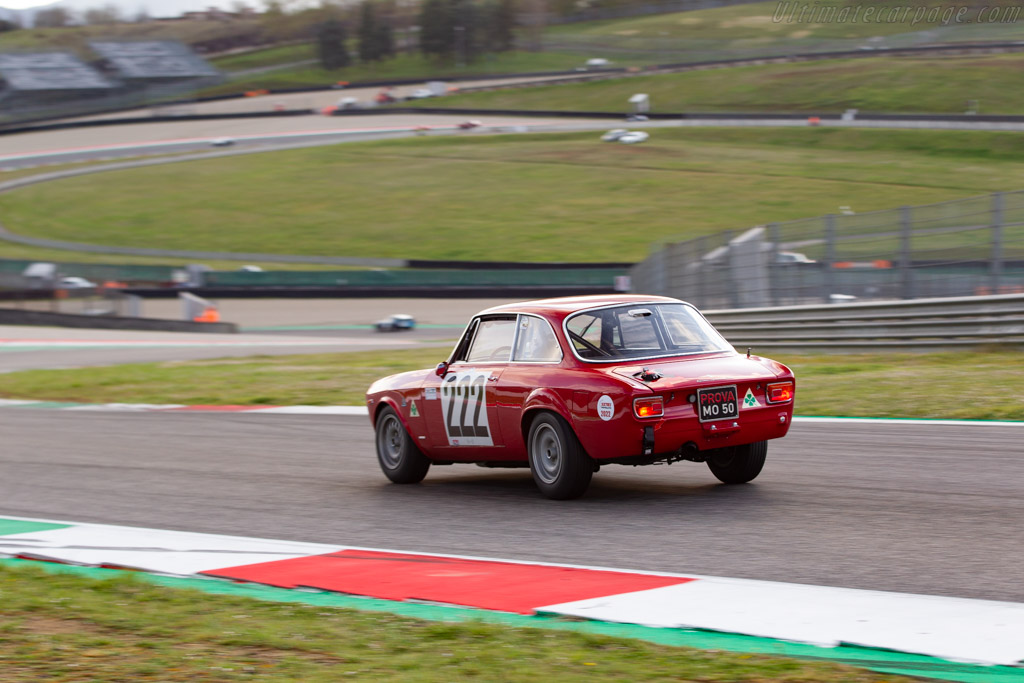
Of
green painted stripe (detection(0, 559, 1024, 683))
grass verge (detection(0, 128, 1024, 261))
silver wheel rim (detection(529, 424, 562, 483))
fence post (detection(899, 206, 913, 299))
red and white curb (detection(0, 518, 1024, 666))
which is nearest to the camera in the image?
green painted stripe (detection(0, 559, 1024, 683))

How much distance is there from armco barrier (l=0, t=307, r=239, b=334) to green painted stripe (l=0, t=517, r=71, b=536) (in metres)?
30.1

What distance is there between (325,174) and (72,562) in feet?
212

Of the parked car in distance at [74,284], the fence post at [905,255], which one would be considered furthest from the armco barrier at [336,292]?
the fence post at [905,255]

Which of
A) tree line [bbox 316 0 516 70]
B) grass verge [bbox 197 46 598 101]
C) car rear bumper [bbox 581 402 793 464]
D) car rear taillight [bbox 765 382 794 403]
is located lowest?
car rear bumper [bbox 581 402 793 464]

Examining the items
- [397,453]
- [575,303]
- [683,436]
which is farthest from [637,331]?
[397,453]

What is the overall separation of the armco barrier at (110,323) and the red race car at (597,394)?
100 feet

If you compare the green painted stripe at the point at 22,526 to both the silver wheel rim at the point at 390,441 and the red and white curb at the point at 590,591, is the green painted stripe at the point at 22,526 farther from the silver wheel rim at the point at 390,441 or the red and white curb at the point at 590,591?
the silver wheel rim at the point at 390,441

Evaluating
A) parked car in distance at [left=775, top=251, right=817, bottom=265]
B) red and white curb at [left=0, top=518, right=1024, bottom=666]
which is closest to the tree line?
parked car in distance at [left=775, top=251, right=817, bottom=265]

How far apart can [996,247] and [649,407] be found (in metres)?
9.55

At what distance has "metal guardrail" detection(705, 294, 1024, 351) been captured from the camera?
49.3ft

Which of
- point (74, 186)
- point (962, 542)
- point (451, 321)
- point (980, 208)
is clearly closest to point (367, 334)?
point (451, 321)

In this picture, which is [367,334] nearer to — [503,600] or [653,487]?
[653,487]

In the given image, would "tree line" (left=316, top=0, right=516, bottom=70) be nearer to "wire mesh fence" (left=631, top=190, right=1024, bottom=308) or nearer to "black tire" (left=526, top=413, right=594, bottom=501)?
"wire mesh fence" (left=631, top=190, right=1024, bottom=308)

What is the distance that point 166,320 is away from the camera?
125ft
